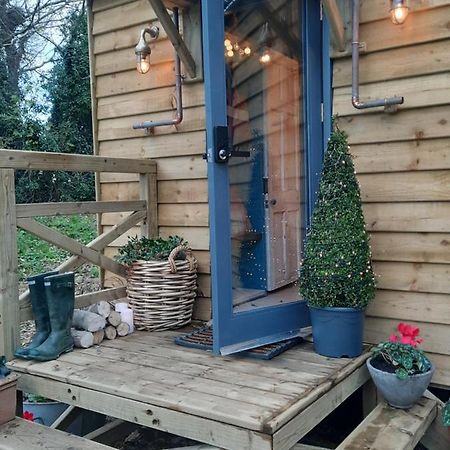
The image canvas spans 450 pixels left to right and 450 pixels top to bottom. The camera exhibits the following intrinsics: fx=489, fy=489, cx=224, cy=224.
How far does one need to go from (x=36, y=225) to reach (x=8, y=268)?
0.85 feet

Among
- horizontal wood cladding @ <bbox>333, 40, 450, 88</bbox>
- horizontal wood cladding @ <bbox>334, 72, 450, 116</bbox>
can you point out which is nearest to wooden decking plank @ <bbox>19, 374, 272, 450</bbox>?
horizontal wood cladding @ <bbox>334, 72, 450, 116</bbox>

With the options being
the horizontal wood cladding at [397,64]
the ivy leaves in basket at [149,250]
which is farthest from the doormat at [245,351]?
the horizontal wood cladding at [397,64]

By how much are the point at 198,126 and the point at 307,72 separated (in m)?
0.83

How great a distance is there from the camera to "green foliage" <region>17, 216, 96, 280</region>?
632 cm

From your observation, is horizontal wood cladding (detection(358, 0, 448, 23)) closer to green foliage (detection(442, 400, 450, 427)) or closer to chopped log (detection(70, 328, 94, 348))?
green foliage (detection(442, 400, 450, 427))

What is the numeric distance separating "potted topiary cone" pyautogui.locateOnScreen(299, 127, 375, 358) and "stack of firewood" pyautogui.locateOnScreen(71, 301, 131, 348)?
1.08 meters

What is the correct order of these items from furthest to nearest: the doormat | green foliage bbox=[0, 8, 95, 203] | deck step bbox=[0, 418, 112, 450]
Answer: green foliage bbox=[0, 8, 95, 203] → the doormat → deck step bbox=[0, 418, 112, 450]

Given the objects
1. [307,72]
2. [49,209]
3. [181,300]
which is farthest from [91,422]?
[307,72]

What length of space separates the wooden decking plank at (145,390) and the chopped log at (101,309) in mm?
358

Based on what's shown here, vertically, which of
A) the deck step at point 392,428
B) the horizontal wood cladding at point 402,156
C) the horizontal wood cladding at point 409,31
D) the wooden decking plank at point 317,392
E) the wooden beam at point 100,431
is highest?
the horizontal wood cladding at point 409,31

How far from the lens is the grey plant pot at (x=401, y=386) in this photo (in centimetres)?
201

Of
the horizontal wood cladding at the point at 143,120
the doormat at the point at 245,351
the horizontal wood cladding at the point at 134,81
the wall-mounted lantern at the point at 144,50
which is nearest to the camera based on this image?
the doormat at the point at 245,351

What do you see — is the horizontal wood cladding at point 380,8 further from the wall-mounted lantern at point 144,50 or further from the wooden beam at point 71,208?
the wooden beam at point 71,208

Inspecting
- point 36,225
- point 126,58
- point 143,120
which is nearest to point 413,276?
point 36,225
